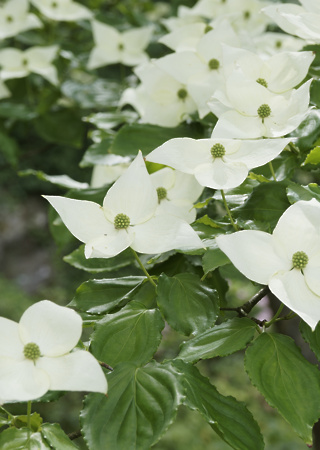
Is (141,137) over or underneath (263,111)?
underneath

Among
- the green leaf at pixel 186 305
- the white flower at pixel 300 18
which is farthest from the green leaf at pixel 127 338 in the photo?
the white flower at pixel 300 18

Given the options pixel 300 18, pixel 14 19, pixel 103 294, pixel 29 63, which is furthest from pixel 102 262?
pixel 14 19

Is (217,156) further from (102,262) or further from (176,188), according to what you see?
(102,262)

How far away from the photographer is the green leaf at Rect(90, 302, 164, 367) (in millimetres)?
Result: 521

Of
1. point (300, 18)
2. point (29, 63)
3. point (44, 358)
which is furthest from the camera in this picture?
point (29, 63)

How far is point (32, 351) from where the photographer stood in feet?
1.56

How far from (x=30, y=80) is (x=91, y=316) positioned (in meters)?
1.06

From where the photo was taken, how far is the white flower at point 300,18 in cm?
68

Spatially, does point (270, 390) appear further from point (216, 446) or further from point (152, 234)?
point (216, 446)

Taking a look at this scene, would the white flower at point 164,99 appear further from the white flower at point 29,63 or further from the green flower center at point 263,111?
the white flower at point 29,63

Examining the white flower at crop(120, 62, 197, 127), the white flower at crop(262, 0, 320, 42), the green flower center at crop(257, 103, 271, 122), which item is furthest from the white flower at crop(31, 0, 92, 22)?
the green flower center at crop(257, 103, 271, 122)

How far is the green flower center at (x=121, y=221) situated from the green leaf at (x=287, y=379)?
0.15 meters

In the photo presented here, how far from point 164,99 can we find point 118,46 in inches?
22.4

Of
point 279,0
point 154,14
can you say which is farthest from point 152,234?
point 154,14
